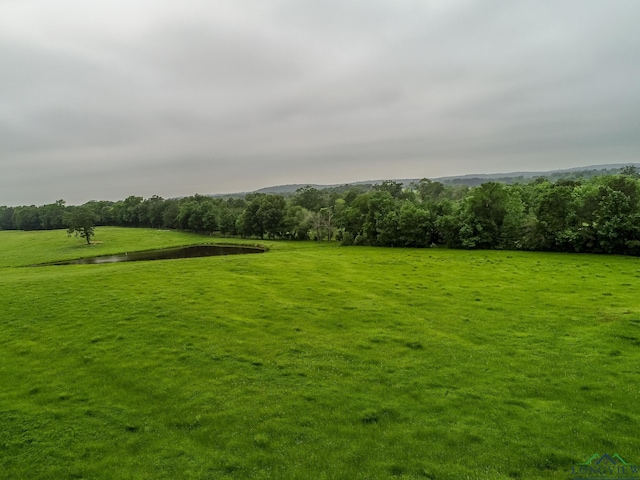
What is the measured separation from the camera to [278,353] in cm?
1623

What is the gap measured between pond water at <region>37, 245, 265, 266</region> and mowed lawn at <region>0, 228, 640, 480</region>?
39.8 m

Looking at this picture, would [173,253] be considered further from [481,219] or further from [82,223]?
[481,219]

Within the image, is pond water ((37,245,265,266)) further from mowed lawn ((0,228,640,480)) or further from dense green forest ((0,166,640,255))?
mowed lawn ((0,228,640,480))

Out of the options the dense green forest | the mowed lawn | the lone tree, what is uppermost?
the lone tree

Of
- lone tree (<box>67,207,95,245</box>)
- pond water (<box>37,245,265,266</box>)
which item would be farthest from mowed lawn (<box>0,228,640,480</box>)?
lone tree (<box>67,207,95,245</box>)

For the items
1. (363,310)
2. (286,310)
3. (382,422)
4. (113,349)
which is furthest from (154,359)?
(363,310)

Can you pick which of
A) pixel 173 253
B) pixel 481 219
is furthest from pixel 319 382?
pixel 173 253

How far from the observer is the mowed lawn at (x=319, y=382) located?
30.8 feet

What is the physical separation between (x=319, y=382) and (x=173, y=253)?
6775cm

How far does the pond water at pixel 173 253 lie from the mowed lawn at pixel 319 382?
39801 millimetres

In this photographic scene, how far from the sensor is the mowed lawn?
9391 millimetres

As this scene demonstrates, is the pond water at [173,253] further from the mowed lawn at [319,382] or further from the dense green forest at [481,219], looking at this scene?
the mowed lawn at [319,382]

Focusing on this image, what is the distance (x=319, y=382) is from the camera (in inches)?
527

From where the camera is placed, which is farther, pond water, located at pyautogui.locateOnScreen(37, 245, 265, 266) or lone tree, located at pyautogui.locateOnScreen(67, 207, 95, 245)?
lone tree, located at pyautogui.locateOnScreen(67, 207, 95, 245)
